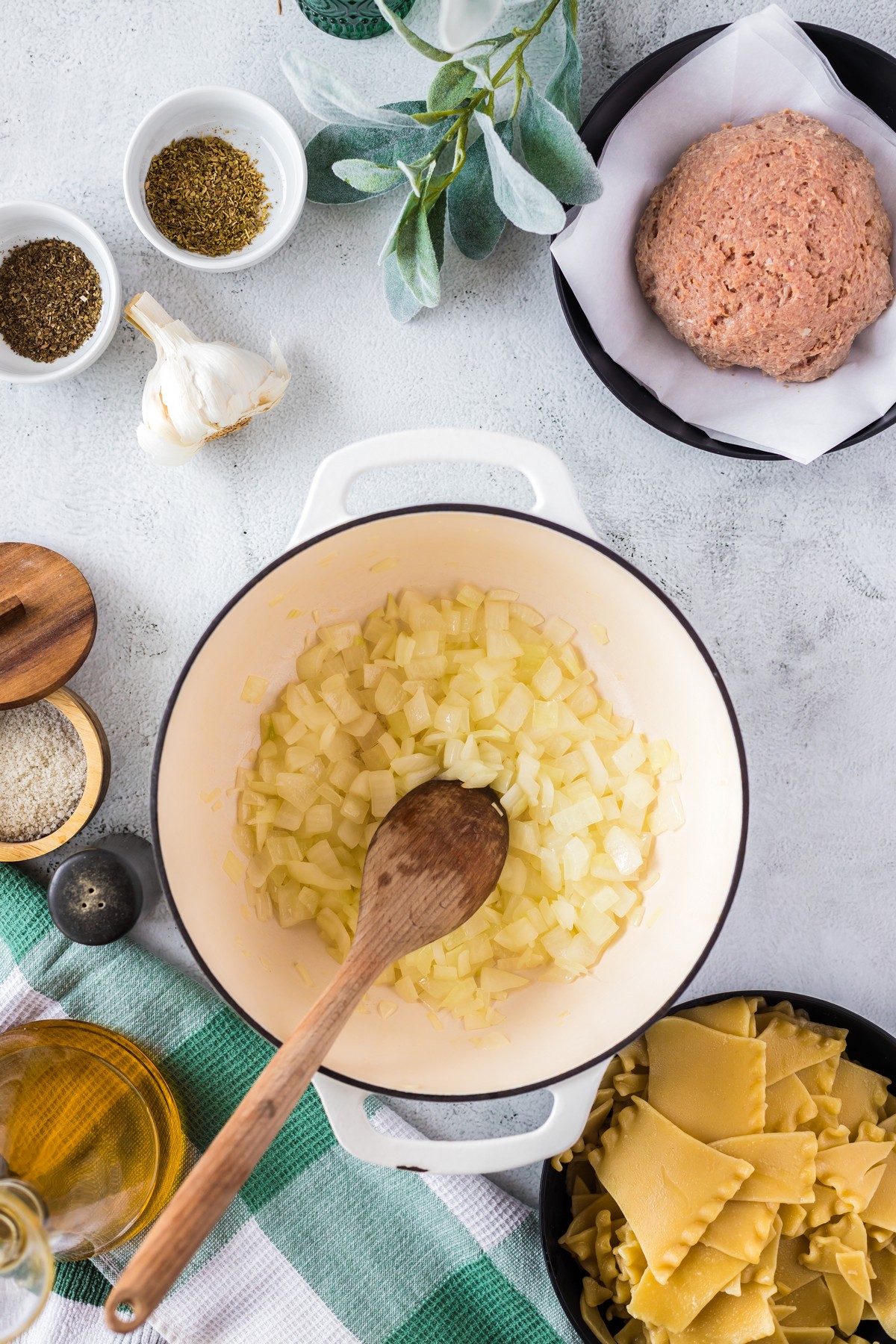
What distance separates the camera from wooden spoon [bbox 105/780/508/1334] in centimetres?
76

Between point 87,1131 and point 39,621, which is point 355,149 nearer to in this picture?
point 39,621

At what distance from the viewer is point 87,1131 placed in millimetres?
1277

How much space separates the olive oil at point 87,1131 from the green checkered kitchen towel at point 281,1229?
0.15 ft

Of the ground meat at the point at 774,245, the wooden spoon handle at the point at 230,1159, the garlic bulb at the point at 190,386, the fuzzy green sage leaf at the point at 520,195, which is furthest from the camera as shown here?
the garlic bulb at the point at 190,386

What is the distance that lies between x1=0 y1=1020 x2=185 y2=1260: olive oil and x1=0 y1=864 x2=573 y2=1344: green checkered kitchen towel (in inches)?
1.7

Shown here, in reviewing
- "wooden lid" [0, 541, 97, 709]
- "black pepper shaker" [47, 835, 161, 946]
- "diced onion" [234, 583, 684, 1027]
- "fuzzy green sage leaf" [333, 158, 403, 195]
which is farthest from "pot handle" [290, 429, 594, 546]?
"black pepper shaker" [47, 835, 161, 946]

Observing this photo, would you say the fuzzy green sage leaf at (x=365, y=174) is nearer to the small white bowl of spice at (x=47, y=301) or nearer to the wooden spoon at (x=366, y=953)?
the small white bowl of spice at (x=47, y=301)

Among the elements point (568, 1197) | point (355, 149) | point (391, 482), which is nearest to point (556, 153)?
point (355, 149)

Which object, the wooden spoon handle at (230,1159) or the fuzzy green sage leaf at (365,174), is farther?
the fuzzy green sage leaf at (365,174)

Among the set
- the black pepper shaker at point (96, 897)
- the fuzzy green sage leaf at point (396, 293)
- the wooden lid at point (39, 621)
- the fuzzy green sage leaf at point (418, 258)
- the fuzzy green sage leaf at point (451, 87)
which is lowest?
the black pepper shaker at point (96, 897)

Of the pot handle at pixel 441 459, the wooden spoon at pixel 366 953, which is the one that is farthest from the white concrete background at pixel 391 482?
the wooden spoon at pixel 366 953

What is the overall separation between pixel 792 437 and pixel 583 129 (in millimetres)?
Answer: 462

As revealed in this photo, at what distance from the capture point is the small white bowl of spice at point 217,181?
1315 mm

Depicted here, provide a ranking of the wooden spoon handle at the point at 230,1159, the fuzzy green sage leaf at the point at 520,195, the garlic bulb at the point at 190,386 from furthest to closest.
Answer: the garlic bulb at the point at 190,386, the fuzzy green sage leaf at the point at 520,195, the wooden spoon handle at the point at 230,1159
